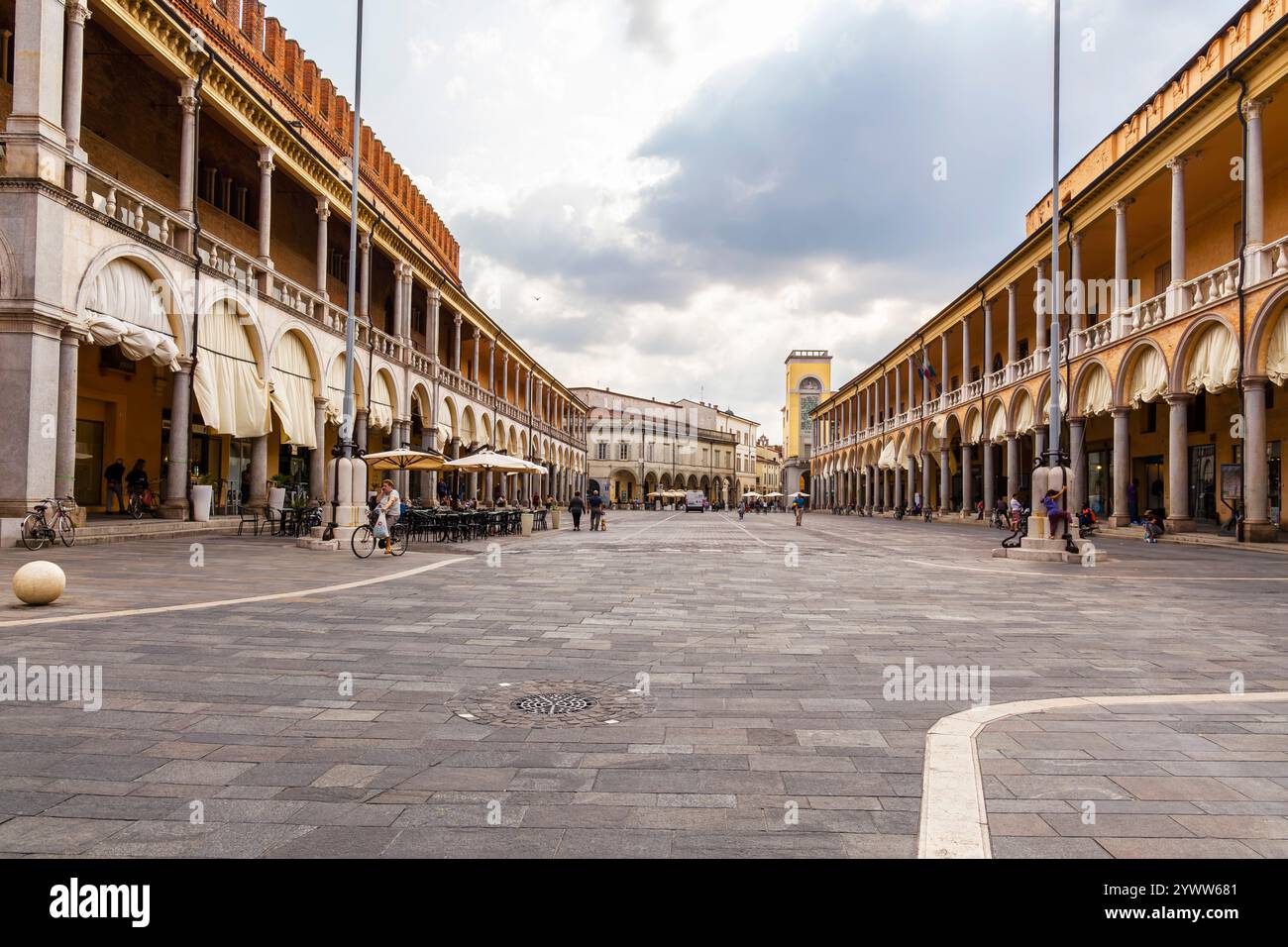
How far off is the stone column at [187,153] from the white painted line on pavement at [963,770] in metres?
21.5

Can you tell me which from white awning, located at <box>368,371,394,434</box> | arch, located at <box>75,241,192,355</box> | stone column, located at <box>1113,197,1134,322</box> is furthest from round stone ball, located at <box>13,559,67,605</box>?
stone column, located at <box>1113,197,1134,322</box>

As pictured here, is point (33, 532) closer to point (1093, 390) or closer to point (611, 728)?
point (611, 728)

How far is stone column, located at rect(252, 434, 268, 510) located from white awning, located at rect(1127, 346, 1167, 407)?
27.2 m

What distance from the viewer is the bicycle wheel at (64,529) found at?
14.9 metres

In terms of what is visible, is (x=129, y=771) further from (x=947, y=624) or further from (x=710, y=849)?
(x=947, y=624)

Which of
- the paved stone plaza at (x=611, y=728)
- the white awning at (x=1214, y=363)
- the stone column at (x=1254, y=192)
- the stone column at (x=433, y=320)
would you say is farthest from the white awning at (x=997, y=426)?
the paved stone plaza at (x=611, y=728)

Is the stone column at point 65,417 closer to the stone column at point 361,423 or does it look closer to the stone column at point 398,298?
the stone column at point 361,423

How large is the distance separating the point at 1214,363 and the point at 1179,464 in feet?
10.5

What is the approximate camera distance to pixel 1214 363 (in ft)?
71.5

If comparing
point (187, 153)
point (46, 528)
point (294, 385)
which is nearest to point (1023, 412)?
point (294, 385)

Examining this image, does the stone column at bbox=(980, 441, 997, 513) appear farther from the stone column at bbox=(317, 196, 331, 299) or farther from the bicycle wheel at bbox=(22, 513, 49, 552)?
the bicycle wheel at bbox=(22, 513, 49, 552)

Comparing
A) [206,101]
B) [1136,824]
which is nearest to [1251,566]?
[1136,824]

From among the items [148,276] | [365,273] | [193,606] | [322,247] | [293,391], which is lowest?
[193,606]

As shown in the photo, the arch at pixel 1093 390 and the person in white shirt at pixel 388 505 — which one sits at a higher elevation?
the arch at pixel 1093 390
